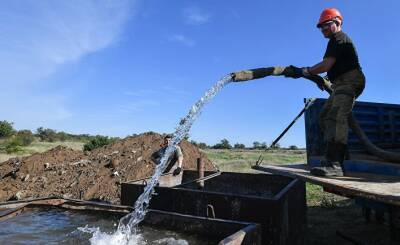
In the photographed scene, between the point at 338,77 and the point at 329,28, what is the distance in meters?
0.59

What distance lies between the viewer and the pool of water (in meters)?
3.98

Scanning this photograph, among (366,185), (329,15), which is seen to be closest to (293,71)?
(329,15)

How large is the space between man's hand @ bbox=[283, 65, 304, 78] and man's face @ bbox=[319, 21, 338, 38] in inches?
19.9

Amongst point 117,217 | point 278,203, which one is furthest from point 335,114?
point 117,217

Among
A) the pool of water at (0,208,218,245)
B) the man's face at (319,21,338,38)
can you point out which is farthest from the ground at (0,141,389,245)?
the pool of water at (0,208,218,245)

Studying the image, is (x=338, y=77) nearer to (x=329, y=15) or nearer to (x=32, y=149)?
(x=329, y=15)

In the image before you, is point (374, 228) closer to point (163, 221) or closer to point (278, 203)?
point (278, 203)

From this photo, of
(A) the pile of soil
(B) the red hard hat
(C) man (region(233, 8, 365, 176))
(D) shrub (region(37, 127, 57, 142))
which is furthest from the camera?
(D) shrub (region(37, 127, 57, 142))

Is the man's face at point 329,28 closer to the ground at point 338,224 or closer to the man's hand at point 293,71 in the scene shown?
the man's hand at point 293,71

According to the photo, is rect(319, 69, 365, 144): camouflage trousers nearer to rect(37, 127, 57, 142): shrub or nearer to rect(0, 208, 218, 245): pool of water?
rect(0, 208, 218, 245): pool of water

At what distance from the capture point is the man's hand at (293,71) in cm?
534

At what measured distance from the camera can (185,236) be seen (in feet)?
12.7

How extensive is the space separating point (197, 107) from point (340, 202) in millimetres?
5771

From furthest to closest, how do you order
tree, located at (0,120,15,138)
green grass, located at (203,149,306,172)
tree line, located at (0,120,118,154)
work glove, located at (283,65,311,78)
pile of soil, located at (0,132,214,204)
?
tree, located at (0,120,15,138), tree line, located at (0,120,118,154), green grass, located at (203,149,306,172), pile of soil, located at (0,132,214,204), work glove, located at (283,65,311,78)
